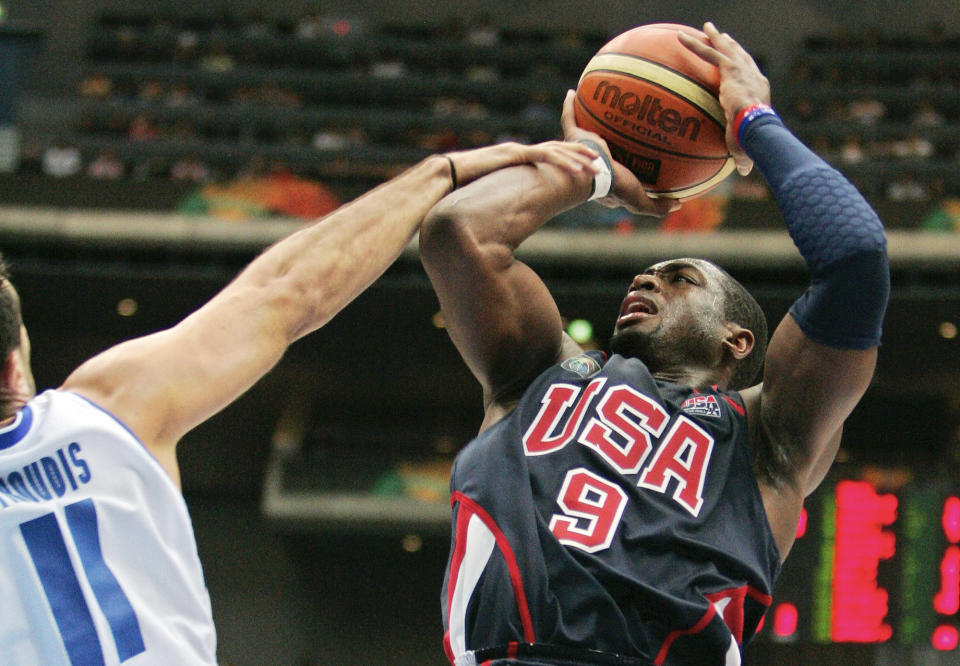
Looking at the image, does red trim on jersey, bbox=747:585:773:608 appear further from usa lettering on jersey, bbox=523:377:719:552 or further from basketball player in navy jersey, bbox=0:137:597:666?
basketball player in navy jersey, bbox=0:137:597:666

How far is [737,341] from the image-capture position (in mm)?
2924

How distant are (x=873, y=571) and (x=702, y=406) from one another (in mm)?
5313

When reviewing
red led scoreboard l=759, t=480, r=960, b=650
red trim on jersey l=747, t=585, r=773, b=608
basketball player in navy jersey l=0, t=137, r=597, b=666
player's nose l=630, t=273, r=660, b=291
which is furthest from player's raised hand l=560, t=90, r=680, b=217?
red led scoreboard l=759, t=480, r=960, b=650

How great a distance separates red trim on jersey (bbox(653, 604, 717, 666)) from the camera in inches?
87.7

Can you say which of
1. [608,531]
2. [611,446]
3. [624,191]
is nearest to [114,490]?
[608,531]

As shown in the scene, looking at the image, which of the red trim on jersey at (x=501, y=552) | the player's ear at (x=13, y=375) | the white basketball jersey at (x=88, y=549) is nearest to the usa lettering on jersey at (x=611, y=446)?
the red trim on jersey at (x=501, y=552)

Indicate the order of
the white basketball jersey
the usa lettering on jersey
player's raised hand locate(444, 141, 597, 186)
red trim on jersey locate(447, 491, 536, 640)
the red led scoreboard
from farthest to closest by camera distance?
1. the red led scoreboard
2. player's raised hand locate(444, 141, 597, 186)
3. the usa lettering on jersey
4. red trim on jersey locate(447, 491, 536, 640)
5. the white basketball jersey

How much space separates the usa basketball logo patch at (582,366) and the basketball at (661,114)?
0.53 metres

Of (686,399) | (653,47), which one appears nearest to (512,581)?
(686,399)

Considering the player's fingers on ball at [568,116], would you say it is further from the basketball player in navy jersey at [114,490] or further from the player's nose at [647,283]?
the basketball player in navy jersey at [114,490]

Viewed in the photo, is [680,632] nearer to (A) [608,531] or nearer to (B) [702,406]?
(A) [608,531]

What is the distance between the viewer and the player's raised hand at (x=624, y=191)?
281 centimetres

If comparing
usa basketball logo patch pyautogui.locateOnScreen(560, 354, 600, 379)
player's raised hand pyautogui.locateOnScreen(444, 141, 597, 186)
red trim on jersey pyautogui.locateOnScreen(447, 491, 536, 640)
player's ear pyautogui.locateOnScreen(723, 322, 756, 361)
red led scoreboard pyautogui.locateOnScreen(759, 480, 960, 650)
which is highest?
player's raised hand pyautogui.locateOnScreen(444, 141, 597, 186)

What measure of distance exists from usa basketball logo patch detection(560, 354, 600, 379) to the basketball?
0.53 m
